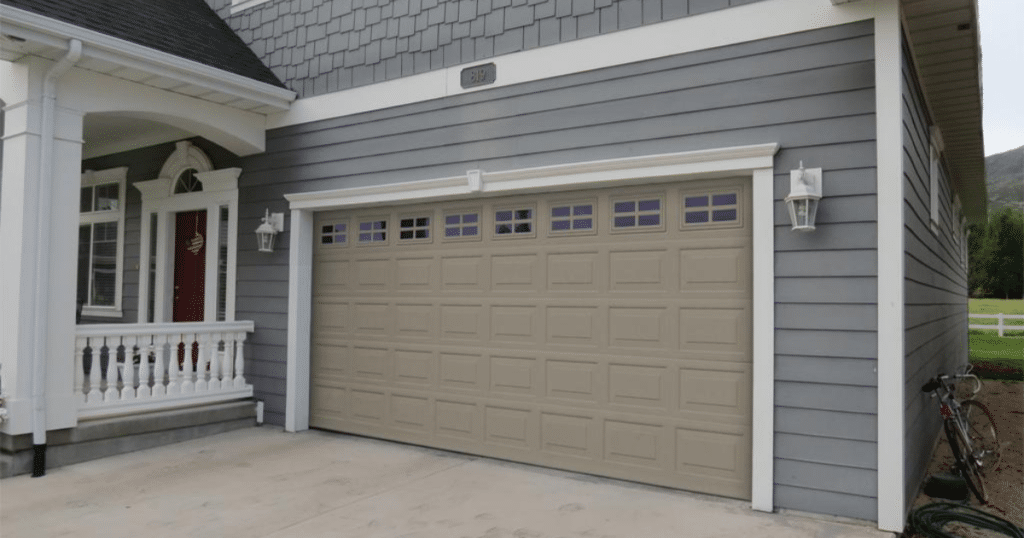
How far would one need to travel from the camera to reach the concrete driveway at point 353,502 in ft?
11.9

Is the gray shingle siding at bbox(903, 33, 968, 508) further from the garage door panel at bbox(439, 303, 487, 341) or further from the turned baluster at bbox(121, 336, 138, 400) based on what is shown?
the turned baluster at bbox(121, 336, 138, 400)

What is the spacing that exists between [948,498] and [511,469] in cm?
287

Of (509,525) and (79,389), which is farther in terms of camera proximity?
(79,389)

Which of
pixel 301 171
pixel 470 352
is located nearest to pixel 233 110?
pixel 301 171

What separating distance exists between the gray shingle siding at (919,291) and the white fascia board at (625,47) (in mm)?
657

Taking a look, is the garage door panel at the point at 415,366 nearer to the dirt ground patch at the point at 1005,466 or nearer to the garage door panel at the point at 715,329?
the garage door panel at the point at 715,329

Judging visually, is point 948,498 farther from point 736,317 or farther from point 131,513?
point 131,513

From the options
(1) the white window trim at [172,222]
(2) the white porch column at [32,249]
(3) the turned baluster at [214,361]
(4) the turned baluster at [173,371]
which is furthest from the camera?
(1) the white window trim at [172,222]

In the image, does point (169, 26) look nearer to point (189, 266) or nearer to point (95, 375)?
point (189, 266)

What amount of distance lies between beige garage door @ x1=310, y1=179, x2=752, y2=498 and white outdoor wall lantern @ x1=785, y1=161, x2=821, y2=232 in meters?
0.39

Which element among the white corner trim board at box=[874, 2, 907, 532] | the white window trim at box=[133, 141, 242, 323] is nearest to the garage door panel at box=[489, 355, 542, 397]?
the white corner trim board at box=[874, 2, 907, 532]

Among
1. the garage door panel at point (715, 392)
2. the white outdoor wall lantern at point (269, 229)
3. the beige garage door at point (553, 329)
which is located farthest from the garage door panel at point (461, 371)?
the white outdoor wall lantern at point (269, 229)

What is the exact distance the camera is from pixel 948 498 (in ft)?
14.4

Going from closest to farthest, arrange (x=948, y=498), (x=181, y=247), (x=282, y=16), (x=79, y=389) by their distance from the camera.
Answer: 1. (x=948, y=498)
2. (x=79, y=389)
3. (x=282, y=16)
4. (x=181, y=247)
